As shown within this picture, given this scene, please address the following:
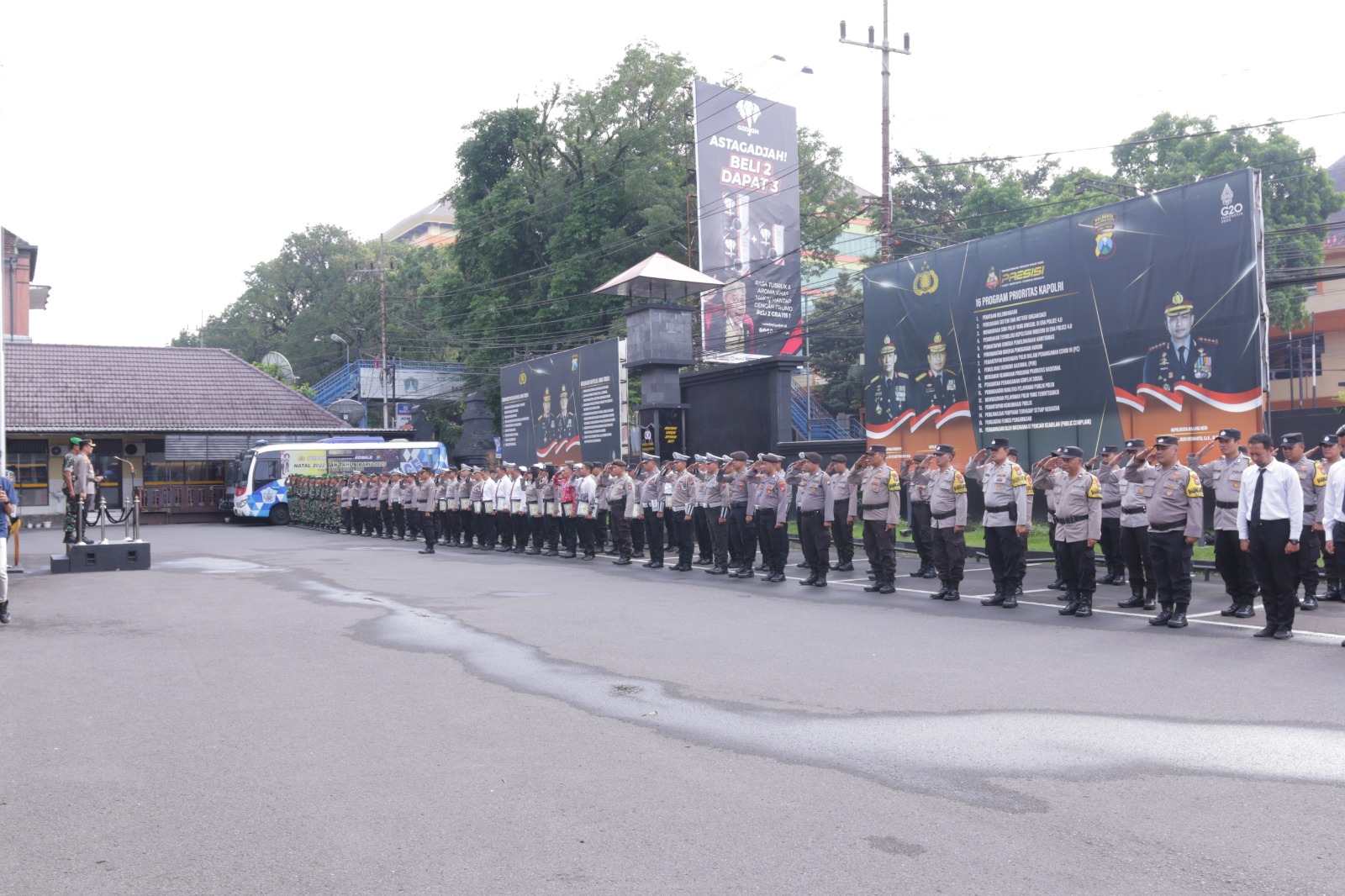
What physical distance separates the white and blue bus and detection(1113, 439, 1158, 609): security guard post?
2704cm

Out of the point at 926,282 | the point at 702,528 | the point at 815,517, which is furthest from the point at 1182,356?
the point at 702,528

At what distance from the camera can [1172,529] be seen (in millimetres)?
10375

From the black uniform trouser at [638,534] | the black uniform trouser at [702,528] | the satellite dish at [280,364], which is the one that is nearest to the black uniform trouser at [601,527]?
the black uniform trouser at [638,534]

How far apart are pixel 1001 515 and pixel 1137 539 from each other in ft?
4.46

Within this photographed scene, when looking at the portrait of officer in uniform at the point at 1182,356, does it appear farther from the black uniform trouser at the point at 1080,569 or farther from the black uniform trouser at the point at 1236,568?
the black uniform trouser at the point at 1080,569

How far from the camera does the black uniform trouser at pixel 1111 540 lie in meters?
13.0

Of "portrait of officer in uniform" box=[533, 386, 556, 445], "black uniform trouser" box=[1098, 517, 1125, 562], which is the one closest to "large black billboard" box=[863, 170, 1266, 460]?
"black uniform trouser" box=[1098, 517, 1125, 562]

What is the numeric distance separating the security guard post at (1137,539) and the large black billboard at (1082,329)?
275 cm

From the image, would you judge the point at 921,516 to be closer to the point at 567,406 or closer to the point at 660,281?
the point at 660,281

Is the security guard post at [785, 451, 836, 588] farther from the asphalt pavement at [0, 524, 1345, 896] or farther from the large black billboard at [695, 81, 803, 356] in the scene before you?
the large black billboard at [695, 81, 803, 356]

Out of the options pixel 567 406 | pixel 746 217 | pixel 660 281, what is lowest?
pixel 567 406

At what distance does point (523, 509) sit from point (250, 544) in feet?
22.8

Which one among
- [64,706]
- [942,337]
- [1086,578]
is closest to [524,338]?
[942,337]

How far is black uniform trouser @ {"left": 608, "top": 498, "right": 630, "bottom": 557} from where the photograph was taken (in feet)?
60.1
